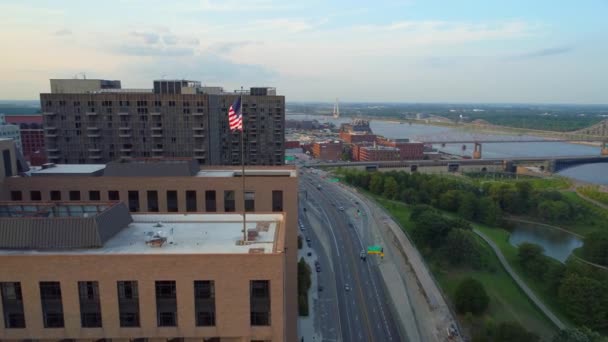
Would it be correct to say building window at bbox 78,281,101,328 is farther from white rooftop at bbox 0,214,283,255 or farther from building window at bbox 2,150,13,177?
building window at bbox 2,150,13,177

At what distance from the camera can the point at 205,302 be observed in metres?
16.6

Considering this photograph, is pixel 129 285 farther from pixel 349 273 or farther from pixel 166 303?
pixel 349 273

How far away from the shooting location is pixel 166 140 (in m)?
63.9

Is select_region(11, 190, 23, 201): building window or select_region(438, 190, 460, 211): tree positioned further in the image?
select_region(438, 190, 460, 211): tree

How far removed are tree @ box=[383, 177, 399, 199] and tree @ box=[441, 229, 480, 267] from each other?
42.1 metres

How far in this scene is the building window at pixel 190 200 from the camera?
32.8 m

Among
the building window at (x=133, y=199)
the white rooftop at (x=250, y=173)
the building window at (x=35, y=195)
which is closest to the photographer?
the building window at (x=35, y=195)

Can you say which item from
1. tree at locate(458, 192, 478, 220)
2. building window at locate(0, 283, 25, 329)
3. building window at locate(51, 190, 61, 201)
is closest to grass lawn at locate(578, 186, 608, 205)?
tree at locate(458, 192, 478, 220)

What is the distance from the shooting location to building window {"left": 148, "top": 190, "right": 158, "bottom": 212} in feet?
108

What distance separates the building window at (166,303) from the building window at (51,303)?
12.2 feet

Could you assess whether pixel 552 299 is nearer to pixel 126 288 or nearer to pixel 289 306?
pixel 289 306

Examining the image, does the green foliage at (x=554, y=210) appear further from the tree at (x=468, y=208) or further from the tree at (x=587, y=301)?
the tree at (x=587, y=301)

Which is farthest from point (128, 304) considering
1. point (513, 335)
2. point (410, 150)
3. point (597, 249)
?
point (410, 150)

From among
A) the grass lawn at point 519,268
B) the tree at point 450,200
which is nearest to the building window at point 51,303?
the grass lawn at point 519,268
